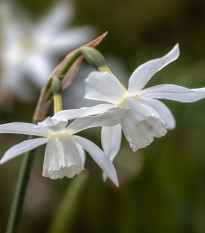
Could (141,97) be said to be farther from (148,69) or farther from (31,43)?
(31,43)

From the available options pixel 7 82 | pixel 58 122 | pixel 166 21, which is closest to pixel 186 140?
pixel 7 82

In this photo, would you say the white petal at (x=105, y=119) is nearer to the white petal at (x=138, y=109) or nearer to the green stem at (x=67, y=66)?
the white petal at (x=138, y=109)

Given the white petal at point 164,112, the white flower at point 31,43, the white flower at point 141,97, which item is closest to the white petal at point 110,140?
the white flower at point 141,97

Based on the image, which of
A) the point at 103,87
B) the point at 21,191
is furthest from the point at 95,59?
the point at 21,191

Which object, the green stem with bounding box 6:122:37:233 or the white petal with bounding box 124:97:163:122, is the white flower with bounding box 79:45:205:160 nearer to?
the white petal with bounding box 124:97:163:122

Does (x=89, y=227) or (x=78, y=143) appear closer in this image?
(x=78, y=143)

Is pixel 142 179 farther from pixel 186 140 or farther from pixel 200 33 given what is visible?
pixel 200 33
